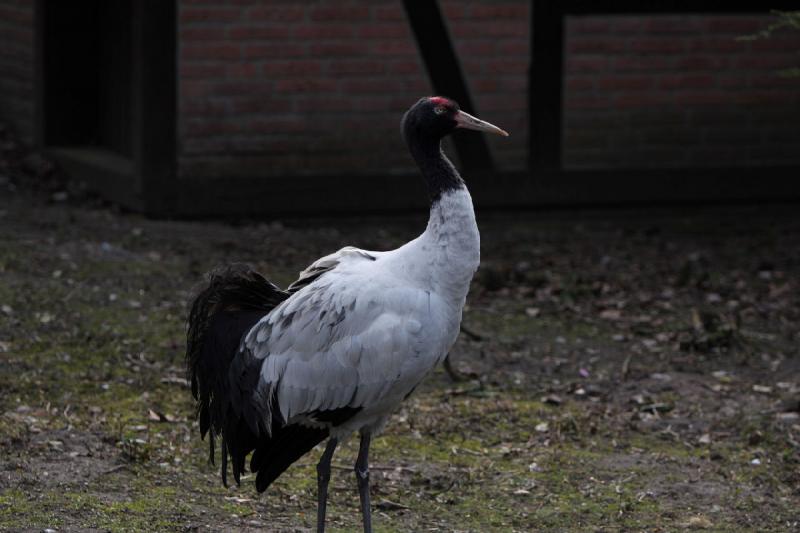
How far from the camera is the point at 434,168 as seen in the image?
4.89 metres

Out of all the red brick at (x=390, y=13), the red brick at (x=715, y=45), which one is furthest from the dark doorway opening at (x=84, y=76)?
the red brick at (x=715, y=45)

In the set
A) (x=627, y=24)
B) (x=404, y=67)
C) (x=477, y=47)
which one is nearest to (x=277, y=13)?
(x=404, y=67)

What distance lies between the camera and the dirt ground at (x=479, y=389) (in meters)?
5.48

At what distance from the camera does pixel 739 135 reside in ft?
36.3

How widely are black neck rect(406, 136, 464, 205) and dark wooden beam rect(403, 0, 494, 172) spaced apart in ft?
17.1

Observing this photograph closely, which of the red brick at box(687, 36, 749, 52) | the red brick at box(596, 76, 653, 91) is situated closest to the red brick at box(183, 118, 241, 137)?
the red brick at box(596, 76, 653, 91)

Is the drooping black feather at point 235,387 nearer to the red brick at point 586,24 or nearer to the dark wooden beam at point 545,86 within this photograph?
the dark wooden beam at point 545,86

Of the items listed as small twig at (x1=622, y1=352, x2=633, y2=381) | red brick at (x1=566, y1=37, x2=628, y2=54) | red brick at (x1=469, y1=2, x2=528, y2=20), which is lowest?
small twig at (x1=622, y1=352, x2=633, y2=381)

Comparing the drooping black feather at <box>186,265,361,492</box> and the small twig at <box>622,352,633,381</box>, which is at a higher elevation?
the drooping black feather at <box>186,265,361,492</box>

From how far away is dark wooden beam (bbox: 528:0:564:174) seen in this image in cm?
1036

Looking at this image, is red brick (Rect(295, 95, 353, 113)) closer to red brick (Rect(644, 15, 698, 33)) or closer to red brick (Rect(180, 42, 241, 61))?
red brick (Rect(180, 42, 241, 61))

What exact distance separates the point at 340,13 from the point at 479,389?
4072 millimetres

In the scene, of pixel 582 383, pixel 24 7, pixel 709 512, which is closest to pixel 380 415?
pixel 709 512

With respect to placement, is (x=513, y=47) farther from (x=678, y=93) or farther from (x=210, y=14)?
(x=210, y=14)
